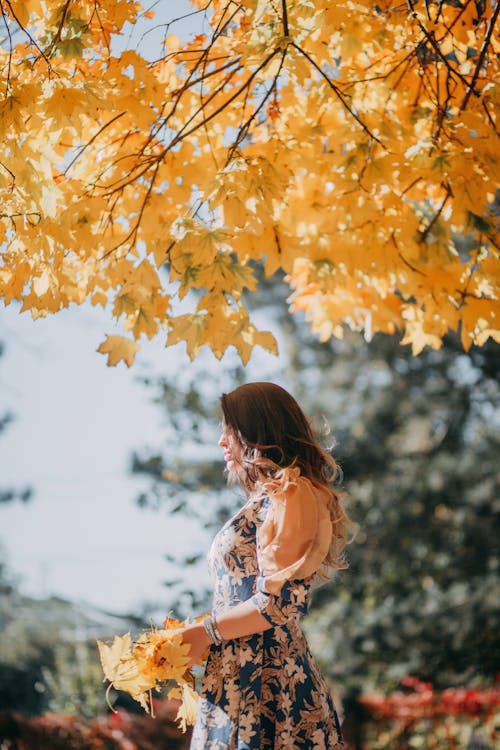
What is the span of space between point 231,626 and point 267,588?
4.8 inches

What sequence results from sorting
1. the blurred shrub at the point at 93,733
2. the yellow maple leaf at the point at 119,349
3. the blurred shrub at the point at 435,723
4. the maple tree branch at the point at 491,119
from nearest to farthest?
the maple tree branch at the point at 491,119, the yellow maple leaf at the point at 119,349, the blurred shrub at the point at 93,733, the blurred shrub at the point at 435,723

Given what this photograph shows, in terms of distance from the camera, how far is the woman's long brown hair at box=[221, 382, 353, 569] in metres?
2.02

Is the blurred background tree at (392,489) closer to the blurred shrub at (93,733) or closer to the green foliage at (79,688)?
the green foliage at (79,688)

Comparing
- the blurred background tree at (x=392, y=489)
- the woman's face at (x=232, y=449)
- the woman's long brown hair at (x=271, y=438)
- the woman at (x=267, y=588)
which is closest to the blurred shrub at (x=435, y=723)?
the blurred background tree at (x=392, y=489)

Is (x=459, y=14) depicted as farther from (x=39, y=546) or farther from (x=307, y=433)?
(x=39, y=546)

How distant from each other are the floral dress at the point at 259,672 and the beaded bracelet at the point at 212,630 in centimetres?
6

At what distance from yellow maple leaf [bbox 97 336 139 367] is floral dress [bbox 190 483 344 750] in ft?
2.15

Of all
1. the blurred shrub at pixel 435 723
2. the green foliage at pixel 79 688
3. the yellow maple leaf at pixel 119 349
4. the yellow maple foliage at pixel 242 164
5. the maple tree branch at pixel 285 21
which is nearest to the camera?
the maple tree branch at pixel 285 21

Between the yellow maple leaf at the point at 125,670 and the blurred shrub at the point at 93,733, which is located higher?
the blurred shrub at the point at 93,733

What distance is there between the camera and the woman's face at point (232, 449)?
205cm

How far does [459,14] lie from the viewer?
8.22 ft

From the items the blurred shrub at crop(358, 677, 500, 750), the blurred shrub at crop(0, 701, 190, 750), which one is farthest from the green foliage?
the blurred shrub at crop(358, 677, 500, 750)

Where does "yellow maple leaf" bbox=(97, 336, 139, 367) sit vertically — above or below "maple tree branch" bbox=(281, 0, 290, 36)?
below

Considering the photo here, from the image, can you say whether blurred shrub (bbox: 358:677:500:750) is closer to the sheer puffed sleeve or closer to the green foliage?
the green foliage
